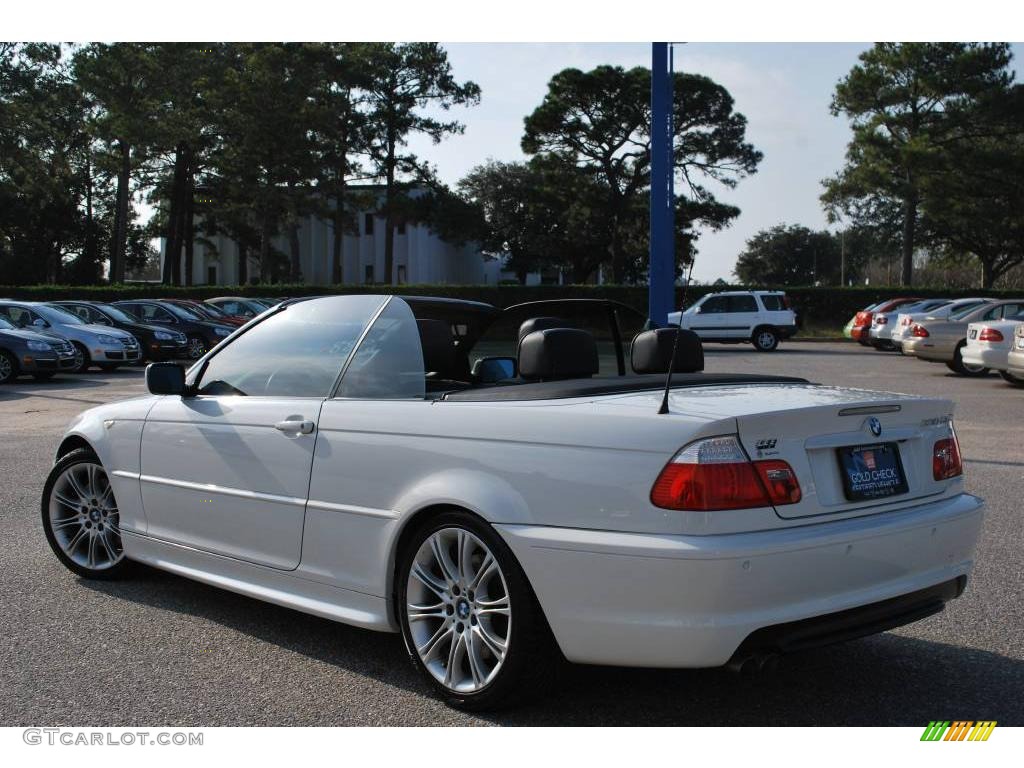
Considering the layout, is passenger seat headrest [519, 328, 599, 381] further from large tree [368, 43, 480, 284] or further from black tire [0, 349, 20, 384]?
large tree [368, 43, 480, 284]

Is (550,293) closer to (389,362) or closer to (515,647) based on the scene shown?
(389,362)

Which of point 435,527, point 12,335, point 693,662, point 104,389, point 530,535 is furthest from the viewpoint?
point 12,335

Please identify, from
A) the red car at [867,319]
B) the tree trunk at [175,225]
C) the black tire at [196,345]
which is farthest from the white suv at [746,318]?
the tree trunk at [175,225]

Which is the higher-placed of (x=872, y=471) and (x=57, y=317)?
(x=57, y=317)

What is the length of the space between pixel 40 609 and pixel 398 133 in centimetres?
5067

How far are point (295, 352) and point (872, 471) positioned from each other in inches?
101

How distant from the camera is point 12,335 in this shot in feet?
68.2

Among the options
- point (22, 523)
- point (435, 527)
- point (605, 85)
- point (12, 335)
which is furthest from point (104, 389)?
point (605, 85)

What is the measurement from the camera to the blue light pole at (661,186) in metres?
12.3

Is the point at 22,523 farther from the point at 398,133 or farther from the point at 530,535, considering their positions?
the point at 398,133

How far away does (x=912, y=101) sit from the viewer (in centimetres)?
4997

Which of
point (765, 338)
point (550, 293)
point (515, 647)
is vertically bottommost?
point (515, 647)

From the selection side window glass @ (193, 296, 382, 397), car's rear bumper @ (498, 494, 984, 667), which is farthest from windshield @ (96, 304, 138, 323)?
car's rear bumper @ (498, 494, 984, 667)

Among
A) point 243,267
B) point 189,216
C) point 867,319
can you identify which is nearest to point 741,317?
point 867,319
